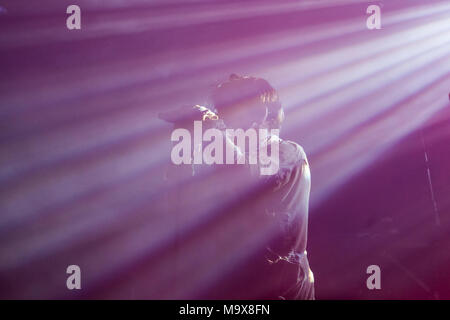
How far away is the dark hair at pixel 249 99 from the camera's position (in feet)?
5.46

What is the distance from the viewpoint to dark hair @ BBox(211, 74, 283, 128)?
1.66m

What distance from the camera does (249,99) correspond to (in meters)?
1.68

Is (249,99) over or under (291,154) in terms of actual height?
over

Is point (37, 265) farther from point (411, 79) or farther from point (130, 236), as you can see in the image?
point (411, 79)

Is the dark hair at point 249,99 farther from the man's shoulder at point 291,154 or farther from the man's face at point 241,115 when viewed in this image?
the man's shoulder at point 291,154

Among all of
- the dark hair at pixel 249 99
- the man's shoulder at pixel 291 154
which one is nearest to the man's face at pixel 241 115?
the dark hair at pixel 249 99

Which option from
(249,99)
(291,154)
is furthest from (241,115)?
(291,154)

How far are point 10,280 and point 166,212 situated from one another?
0.98m

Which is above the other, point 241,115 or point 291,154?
point 241,115

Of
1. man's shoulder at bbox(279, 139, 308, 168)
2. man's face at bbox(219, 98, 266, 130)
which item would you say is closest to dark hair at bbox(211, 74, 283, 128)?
man's face at bbox(219, 98, 266, 130)

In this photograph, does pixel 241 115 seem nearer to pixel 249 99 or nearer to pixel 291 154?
pixel 249 99

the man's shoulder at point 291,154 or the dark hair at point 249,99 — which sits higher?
the dark hair at point 249,99

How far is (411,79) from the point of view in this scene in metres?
1.84

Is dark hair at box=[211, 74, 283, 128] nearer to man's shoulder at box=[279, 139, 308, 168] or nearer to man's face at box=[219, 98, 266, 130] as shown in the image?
man's face at box=[219, 98, 266, 130]
